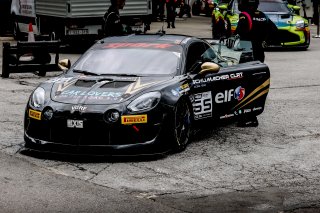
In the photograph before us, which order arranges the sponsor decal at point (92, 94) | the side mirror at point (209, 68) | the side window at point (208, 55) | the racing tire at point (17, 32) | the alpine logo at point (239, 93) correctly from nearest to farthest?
the sponsor decal at point (92, 94)
the side mirror at point (209, 68)
the side window at point (208, 55)
the alpine logo at point (239, 93)
the racing tire at point (17, 32)

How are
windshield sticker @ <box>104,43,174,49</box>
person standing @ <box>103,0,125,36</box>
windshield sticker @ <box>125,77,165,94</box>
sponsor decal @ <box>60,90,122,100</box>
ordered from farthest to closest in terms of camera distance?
person standing @ <box>103,0,125,36</box>, windshield sticker @ <box>104,43,174,49</box>, windshield sticker @ <box>125,77,165,94</box>, sponsor decal @ <box>60,90,122,100</box>

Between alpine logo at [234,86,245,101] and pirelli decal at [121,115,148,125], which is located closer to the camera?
pirelli decal at [121,115,148,125]

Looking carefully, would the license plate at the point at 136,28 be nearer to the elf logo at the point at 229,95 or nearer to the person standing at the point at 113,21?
the person standing at the point at 113,21

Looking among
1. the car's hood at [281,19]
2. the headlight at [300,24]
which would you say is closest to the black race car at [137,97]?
the car's hood at [281,19]

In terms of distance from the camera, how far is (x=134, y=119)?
905 cm

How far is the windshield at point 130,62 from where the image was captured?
10149mm

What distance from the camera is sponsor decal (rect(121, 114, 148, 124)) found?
9016mm

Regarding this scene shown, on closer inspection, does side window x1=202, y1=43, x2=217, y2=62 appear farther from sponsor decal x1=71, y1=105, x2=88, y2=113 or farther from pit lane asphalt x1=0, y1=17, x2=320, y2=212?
sponsor decal x1=71, y1=105, x2=88, y2=113

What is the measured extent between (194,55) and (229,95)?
0.70m

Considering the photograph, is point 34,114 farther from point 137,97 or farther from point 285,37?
point 285,37

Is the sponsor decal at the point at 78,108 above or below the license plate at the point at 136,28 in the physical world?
above

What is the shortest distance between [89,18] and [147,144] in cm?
1471

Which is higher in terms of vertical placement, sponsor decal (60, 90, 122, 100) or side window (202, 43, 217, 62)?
side window (202, 43, 217, 62)

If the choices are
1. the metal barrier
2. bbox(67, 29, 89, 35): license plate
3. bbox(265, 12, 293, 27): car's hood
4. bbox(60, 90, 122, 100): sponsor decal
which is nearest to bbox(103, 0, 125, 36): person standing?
the metal barrier
